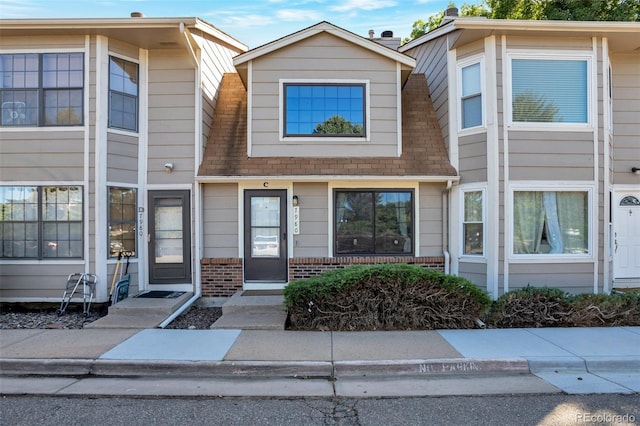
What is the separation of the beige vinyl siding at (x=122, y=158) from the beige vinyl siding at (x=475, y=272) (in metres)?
7.02

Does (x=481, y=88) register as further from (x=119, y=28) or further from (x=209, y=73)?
(x=119, y=28)

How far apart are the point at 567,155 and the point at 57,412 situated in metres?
8.99

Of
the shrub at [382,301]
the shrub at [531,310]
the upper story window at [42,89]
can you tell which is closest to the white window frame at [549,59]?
the shrub at [531,310]

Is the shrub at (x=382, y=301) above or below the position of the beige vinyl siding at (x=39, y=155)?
below

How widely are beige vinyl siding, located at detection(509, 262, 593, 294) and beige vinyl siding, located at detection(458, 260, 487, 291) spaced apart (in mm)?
478

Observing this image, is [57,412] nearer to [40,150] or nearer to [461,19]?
[40,150]

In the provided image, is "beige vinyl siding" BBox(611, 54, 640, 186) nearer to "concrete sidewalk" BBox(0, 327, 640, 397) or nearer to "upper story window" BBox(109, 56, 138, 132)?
"concrete sidewalk" BBox(0, 327, 640, 397)

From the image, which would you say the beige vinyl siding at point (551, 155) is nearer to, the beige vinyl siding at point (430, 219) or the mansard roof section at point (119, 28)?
the beige vinyl siding at point (430, 219)

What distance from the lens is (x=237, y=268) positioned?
26.5ft

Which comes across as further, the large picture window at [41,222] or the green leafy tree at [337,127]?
the green leafy tree at [337,127]

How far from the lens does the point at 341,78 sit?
8227 millimetres

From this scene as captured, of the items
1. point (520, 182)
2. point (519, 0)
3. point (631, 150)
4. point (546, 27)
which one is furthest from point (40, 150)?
point (519, 0)

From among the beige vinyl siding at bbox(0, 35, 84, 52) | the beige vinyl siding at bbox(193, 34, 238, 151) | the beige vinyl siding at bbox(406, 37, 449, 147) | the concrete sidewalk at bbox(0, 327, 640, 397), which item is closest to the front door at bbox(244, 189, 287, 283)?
the beige vinyl siding at bbox(193, 34, 238, 151)

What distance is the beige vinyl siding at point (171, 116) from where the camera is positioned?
314 inches
